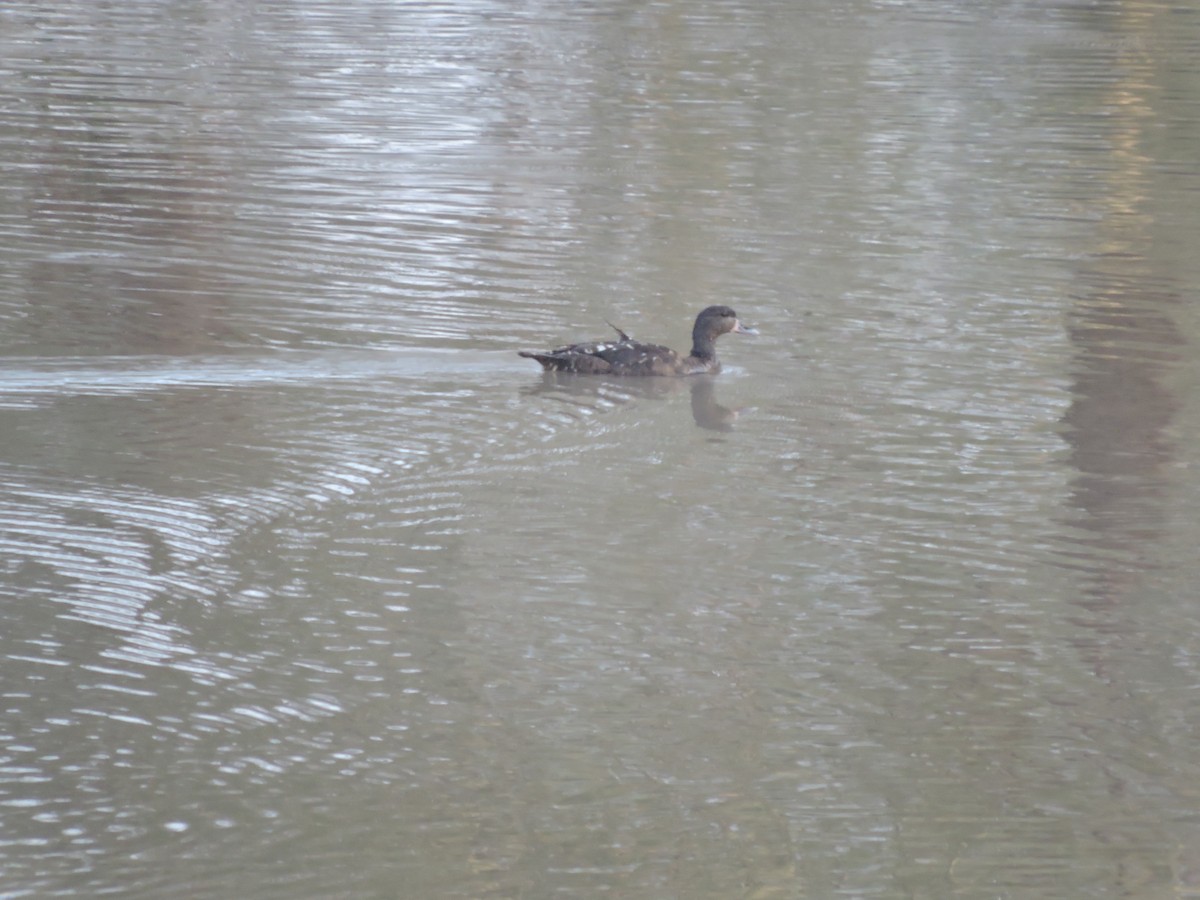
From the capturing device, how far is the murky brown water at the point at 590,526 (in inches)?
241

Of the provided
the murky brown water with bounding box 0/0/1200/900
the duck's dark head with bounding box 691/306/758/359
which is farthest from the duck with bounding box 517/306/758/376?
the murky brown water with bounding box 0/0/1200/900

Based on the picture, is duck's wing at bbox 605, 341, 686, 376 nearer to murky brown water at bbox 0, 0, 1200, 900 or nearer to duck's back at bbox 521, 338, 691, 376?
duck's back at bbox 521, 338, 691, 376

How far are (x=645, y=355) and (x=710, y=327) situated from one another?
0.43m

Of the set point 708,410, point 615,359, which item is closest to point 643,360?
point 615,359

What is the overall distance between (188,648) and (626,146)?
13.0 meters

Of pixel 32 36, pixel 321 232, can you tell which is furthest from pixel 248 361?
pixel 32 36

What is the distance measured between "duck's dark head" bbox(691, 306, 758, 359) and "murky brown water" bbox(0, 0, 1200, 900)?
182 mm

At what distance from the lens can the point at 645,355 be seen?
1125 cm

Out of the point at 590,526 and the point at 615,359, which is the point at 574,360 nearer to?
the point at 615,359

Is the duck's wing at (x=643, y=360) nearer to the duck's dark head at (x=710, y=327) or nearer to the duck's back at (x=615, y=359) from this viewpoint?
the duck's back at (x=615, y=359)

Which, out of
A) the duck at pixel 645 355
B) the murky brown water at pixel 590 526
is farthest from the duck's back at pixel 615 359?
the murky brown water at pixel 590 526

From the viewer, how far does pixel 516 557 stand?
27.5ft

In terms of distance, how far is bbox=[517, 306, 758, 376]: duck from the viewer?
11.1 metres

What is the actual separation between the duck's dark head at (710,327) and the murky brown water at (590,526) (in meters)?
0.18
